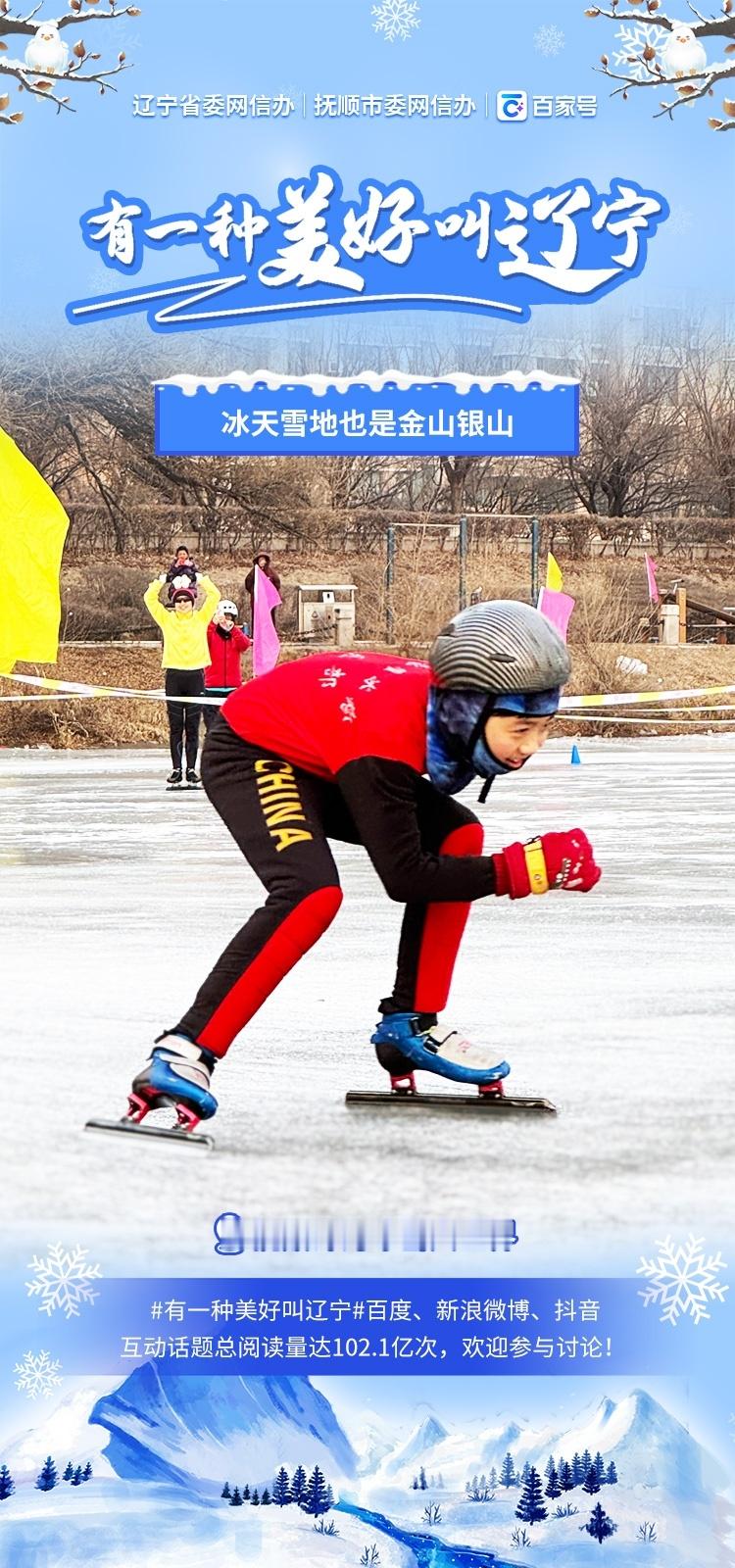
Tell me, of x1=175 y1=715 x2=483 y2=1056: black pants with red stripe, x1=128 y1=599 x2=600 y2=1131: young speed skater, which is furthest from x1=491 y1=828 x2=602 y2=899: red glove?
x1=175 y1=715 x2=483 y2=1056: black pants with red stripe

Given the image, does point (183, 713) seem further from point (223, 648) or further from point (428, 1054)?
point (428, 1054)

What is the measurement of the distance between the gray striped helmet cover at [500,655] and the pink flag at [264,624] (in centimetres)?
1295

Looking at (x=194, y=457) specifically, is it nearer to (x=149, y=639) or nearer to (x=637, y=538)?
(x=149, y=639)

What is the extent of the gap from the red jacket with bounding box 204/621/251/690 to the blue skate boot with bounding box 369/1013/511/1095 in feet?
28.3

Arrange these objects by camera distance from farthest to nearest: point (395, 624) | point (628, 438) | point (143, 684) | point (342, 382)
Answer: point (628, 438)
point (395, 624)
point (143, 684)
point (342, 382)

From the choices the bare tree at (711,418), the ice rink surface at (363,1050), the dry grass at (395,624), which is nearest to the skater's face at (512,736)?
the ice rink surface at (363,1050)

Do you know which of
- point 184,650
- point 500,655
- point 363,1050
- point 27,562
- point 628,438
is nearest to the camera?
point 500,655

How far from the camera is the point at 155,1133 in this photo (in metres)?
3.74

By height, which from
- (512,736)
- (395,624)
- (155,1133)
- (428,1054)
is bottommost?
(155,1133)

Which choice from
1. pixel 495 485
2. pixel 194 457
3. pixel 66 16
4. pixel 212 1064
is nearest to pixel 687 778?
pixel 66 16

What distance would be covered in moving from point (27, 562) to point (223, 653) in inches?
190

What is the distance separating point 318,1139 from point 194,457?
21130 millimetres

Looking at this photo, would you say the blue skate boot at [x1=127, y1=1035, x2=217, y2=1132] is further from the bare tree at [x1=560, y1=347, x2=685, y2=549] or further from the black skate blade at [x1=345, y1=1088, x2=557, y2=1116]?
the bare tree at [x1=560, y1=347, x2=685, y2=549]

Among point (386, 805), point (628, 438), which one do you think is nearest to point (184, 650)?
point (386, 805)
